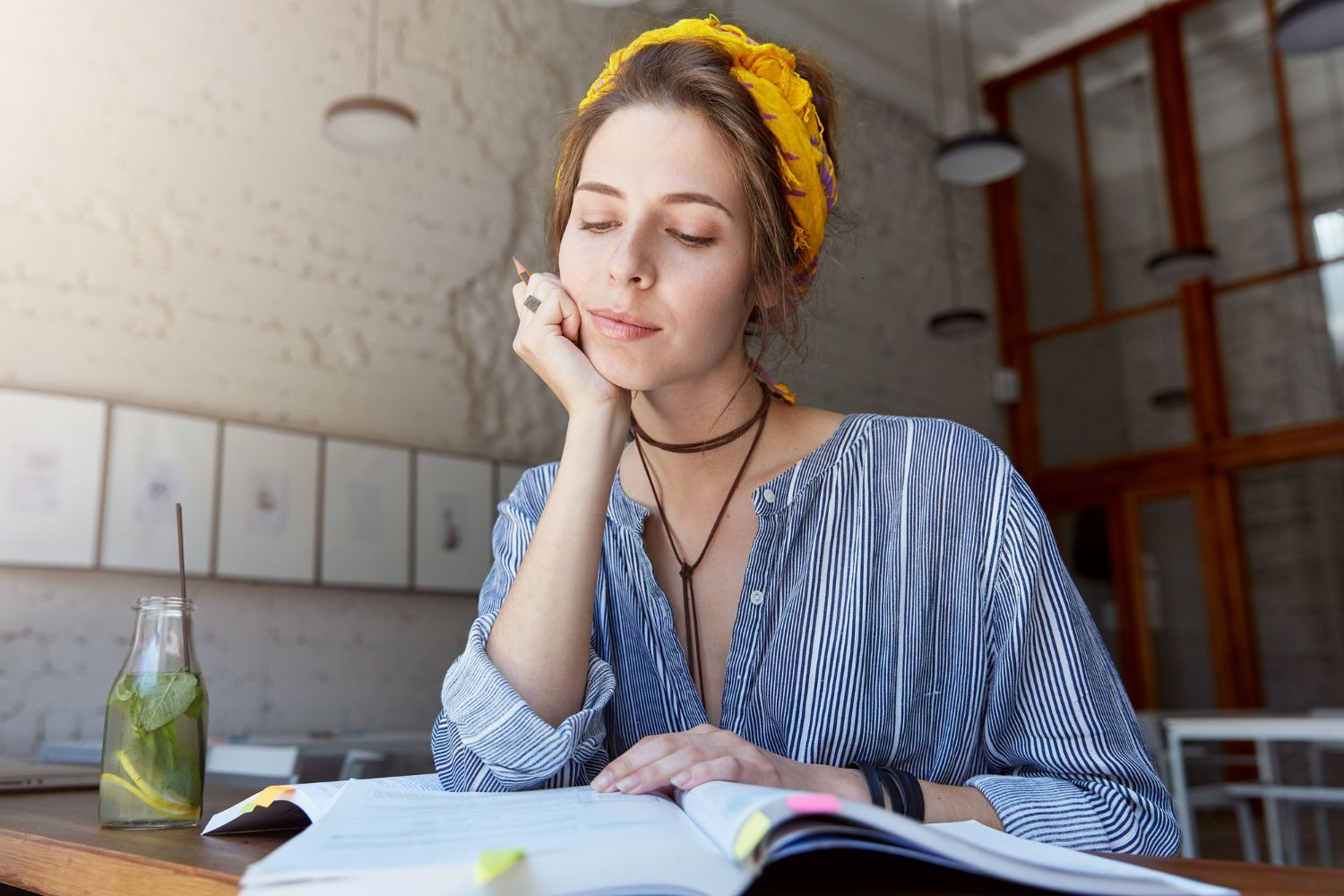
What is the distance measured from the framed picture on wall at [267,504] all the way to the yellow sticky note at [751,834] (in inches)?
139

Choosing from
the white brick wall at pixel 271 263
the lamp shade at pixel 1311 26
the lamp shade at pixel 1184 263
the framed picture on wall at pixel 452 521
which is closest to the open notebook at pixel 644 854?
the white brick wall at pixel 271 263

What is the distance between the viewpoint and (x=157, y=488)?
11.6 ft

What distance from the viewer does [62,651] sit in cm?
332

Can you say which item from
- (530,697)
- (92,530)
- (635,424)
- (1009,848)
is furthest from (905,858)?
(92,530)

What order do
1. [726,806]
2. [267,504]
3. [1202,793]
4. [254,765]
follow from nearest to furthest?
[726,806], [254,765], [267,504], [1202,793]

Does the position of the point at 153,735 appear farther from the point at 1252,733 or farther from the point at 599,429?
the point at 1252,733

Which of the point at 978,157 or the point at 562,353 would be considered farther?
the point at 978,157

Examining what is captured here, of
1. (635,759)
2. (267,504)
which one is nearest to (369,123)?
(267,504)

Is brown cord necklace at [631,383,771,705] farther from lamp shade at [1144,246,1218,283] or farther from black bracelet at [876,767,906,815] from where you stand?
lamp shade at [1144,246,1218,283]

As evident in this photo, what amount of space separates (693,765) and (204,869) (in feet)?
1.00

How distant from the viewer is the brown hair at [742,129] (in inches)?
44.9

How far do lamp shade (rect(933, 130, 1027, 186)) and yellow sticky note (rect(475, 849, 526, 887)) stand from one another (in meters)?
5.03

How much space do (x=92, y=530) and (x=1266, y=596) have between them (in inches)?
244

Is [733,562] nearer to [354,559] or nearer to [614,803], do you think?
[614,803]
